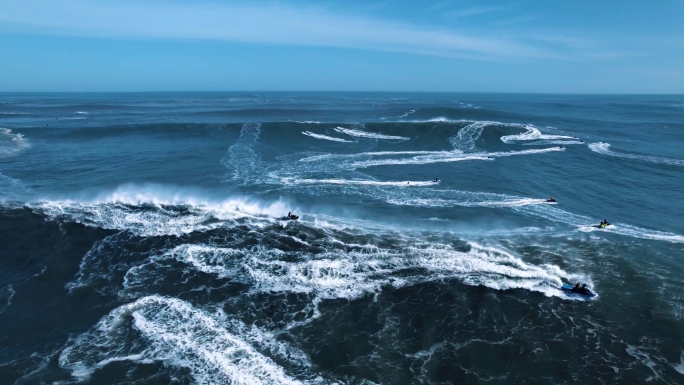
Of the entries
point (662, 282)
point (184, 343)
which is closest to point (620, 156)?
point (662, 282)

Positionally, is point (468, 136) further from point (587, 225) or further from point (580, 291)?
point (580, 291)

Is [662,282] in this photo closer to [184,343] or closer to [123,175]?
[184,343]

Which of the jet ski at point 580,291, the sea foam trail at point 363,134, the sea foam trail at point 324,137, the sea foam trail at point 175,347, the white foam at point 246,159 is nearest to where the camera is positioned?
the sea foam trail at point 175,347

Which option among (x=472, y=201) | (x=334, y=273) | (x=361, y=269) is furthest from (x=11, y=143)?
(x=472, y=201)

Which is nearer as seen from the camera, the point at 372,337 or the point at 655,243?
the point at 372,337

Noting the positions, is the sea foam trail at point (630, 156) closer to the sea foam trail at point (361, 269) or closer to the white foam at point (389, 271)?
the sea foam trail at point (361, 269)

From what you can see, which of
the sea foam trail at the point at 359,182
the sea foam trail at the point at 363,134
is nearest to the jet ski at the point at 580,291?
the sea foam trail at the point at 359,182

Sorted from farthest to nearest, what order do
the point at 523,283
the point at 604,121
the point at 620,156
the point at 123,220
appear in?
the point at 604,121, the point at 620,156, the point at 123,220, the point at 523,283
